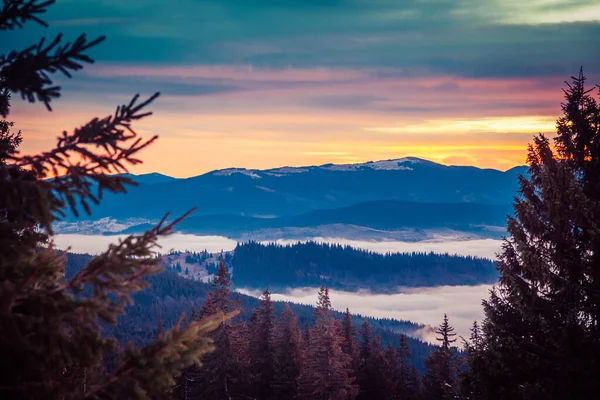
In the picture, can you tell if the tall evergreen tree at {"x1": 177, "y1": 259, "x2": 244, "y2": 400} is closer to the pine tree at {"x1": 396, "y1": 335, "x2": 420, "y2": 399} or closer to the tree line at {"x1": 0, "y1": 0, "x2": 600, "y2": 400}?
the tree line at {"x1": 0, "y1": 0, "x2": 600, "y2": 400}

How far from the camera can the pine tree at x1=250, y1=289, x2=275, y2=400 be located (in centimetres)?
4250

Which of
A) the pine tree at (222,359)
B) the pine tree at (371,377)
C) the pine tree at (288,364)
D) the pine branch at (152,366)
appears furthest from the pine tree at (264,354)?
the pine branch at (152,366)

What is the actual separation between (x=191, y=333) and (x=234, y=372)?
33.6 metres

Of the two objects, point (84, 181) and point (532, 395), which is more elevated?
point (84, 181)

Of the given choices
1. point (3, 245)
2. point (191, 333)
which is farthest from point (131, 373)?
point (3, 245)

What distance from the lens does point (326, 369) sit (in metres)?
35.1

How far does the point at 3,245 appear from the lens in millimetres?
5398

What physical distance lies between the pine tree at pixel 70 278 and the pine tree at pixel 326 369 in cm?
3039

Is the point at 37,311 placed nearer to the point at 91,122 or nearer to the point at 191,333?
the point at 191,333

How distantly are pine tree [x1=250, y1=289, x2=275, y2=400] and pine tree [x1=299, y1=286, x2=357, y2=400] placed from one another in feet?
19.4

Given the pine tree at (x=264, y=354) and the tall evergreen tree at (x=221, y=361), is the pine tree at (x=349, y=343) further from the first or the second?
the tall evergreen tree at (x=221, y=361)

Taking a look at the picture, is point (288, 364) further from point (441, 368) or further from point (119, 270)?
point (119, 270)

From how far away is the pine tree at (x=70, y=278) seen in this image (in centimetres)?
546

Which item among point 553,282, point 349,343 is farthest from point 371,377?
point 553,282
